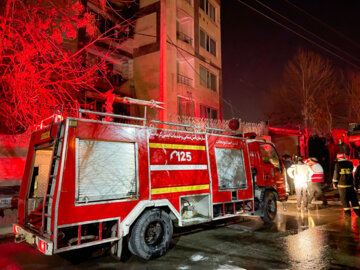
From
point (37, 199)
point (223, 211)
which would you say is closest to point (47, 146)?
point (37, 199)

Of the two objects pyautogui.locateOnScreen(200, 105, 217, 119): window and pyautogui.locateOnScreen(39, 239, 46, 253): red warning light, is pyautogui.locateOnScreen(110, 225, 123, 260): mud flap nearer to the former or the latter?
pyautogui.locateOnScreen(39, 239, 46, 253): red warning light

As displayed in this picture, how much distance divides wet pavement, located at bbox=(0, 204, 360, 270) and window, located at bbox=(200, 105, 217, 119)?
12930 mm

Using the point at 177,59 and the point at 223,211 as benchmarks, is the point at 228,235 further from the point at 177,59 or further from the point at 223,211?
the point at 177,59

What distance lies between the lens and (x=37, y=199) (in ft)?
17.1

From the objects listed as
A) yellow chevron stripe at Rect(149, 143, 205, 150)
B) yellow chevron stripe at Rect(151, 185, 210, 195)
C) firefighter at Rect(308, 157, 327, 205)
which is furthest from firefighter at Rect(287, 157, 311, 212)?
yellow chevron stripe at Rect(149, 143, 205, 150)

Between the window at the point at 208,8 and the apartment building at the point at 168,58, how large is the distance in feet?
0.26

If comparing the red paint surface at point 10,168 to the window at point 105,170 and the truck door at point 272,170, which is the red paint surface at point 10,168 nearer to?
the window at point 105,170

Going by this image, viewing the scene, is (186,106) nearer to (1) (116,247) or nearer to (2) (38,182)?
(2) (38,182)

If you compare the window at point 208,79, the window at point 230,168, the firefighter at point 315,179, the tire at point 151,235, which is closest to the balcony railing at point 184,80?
the window at point 208,79

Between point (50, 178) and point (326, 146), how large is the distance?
21.8m

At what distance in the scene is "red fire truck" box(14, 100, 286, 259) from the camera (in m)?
4.07

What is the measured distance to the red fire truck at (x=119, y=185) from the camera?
4074 millimetres

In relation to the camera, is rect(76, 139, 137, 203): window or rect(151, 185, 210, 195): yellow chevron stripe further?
rect(151, 185, 210, 195): yellow chevron stripe

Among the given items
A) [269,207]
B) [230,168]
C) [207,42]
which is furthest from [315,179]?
[207,42]
